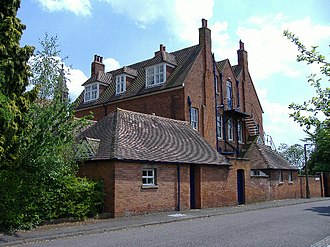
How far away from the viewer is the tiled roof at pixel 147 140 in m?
18.5

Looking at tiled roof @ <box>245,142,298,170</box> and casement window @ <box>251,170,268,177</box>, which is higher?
tiled roof @ <box>245,142,298,170</box>

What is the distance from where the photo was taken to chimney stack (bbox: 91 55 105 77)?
39.5m

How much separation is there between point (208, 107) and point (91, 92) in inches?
516

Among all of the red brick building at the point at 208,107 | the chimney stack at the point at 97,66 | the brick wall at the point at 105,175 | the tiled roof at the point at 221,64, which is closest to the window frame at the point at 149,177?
the brick wall at the point at 105,175

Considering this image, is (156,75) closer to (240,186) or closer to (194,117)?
(194,117)

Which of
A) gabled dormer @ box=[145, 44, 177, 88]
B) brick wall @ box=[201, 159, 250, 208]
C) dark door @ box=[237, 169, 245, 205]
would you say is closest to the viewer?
brick wall @ box=[201, 159, 250, 208]

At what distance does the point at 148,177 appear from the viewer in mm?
18969

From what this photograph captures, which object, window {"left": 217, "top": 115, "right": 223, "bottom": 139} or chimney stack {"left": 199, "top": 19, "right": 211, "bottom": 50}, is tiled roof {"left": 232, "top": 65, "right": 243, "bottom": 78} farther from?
chimney stack {"left": 199, "top": 19, "right": 211, "bottom": 50}

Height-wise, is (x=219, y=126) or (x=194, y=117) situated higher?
(x=194, y=117)

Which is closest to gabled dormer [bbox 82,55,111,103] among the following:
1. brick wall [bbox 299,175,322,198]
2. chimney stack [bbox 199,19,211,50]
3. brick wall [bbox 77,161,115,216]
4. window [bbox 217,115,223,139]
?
chimney stack [bbox 199,19,211,50]

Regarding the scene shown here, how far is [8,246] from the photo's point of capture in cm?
1115

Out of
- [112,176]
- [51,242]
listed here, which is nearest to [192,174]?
[112,176]

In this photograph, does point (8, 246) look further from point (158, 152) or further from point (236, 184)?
point (236, 184)

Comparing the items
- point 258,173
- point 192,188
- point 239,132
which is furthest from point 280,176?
point 192,188
